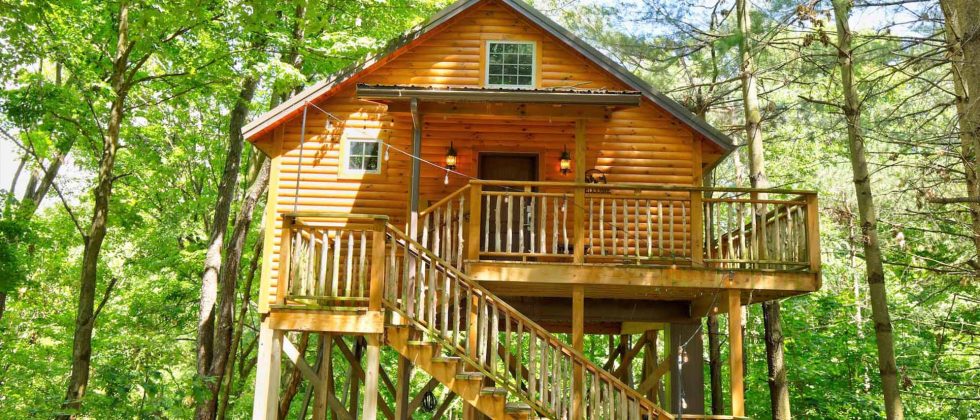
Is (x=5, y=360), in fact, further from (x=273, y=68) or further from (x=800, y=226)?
(x=800, y=226)

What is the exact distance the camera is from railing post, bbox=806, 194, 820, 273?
34.5ft

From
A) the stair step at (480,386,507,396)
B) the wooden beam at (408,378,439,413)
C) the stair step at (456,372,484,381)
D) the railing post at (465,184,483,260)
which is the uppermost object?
the railing post at (465,184,483,260)

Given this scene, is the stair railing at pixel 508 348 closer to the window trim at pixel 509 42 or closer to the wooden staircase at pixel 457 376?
the wooden staircase at pixel 457 376

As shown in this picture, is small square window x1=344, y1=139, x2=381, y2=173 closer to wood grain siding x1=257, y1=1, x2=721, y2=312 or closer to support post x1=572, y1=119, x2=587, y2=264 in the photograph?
wood grain siding x1=257, y1=1, x2=721, y2=312

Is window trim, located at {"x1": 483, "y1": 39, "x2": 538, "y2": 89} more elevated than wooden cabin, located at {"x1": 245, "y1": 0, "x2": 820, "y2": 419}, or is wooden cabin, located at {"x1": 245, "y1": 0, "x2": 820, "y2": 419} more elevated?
window trim, located at {"x1": 483, "y1": 39, "x2": 538, "y2": 89}

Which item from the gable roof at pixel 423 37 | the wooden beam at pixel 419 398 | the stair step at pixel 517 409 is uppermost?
the gable roof at pixel 423 37

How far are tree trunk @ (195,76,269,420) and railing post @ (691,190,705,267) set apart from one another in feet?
33.5

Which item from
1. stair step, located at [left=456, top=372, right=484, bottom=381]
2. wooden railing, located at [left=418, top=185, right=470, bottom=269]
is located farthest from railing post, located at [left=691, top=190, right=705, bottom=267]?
stair step, located at [left=456, top=372, right=484, bottom=381]

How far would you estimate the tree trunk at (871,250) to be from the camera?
11.4 meters

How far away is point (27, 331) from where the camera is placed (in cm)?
2609

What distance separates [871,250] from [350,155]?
8.61 metres

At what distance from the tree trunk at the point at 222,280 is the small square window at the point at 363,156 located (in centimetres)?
491

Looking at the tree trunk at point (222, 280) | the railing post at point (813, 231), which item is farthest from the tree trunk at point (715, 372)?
the tree trunk at point (222, 280)

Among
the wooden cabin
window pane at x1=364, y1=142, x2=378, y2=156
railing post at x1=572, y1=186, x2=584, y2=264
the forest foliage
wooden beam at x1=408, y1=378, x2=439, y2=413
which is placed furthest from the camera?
window pane at x1=364, y1=142, x2=378, y2=156
